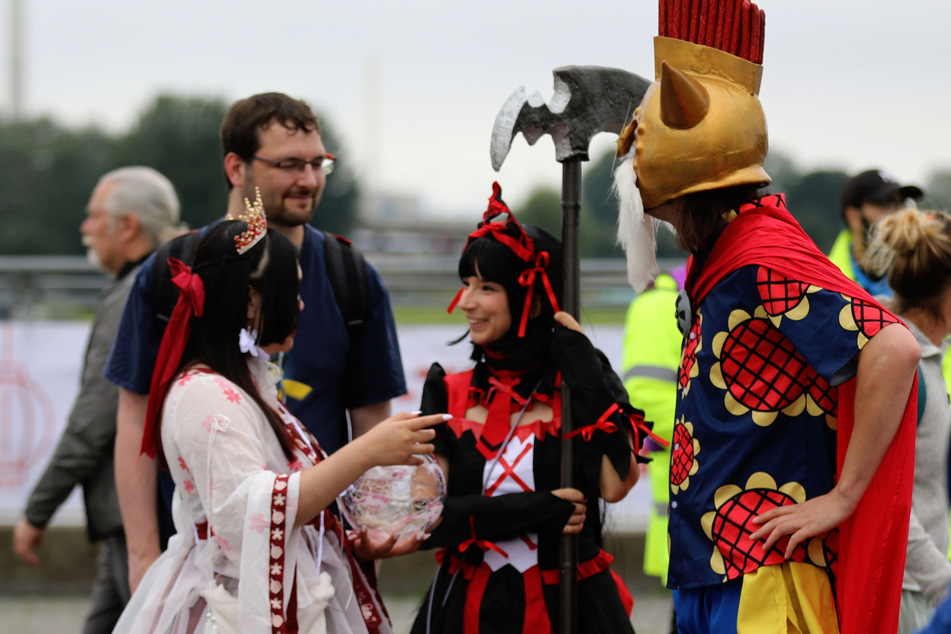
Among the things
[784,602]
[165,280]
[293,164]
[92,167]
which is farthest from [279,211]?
[92,167]

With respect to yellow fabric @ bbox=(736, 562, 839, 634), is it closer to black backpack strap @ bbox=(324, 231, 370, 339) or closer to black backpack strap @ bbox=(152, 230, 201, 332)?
black backpack strap @ bbox=(324, 231, 370, 339)

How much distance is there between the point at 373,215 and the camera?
5331 cm

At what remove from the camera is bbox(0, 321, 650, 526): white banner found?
597 centimetres

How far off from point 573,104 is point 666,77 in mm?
481

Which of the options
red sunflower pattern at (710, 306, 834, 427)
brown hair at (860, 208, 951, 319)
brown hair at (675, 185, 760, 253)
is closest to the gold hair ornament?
brown hair at (675, 185, 760, 253)

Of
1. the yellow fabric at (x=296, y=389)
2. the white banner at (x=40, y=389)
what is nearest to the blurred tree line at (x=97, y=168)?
the white banner at (x=40, y=389)

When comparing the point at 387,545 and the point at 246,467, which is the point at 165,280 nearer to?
the point at 246,467

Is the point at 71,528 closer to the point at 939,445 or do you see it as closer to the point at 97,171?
the point at 939,445

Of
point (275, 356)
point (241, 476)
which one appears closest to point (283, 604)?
point (241, 476)

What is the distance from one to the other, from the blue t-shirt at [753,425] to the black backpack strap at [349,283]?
1.32 meters

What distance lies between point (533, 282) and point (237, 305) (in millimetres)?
777

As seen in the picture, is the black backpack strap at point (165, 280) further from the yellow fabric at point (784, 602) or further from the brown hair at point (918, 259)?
the brown hair at point (918, 259)

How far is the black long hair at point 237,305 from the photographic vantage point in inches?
93.4

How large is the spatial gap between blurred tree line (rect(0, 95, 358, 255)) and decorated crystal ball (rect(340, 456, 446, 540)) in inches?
1047
